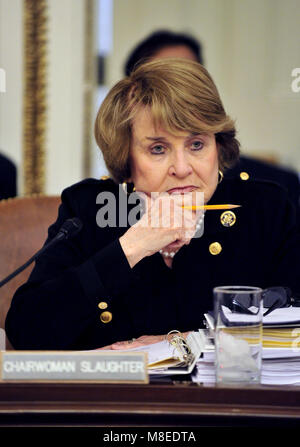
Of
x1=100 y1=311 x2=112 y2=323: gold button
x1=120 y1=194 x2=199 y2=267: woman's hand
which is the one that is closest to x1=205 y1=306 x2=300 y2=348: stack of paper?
x1=120 y1=194 x2=199 y2=267: woman's hand

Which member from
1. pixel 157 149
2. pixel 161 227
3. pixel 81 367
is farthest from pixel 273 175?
pixel 81 367

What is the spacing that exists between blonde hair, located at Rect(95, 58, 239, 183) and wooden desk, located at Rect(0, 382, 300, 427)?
79 centimetres

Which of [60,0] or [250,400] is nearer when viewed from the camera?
[250,400]

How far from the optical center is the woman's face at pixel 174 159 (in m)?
1.71

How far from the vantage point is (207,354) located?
1.22m

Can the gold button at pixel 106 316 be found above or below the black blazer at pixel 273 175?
below

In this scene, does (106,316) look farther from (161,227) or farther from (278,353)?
(278,353)

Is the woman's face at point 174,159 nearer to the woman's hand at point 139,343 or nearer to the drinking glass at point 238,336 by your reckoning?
the woman's hand at point 139,343

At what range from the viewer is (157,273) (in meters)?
1.78

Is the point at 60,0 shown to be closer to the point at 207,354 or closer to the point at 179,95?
the point at 179,95

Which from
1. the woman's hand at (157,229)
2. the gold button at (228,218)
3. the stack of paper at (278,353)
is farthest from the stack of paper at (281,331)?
the gold button at (228,218)
